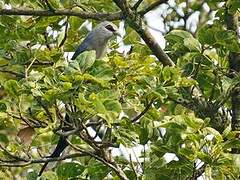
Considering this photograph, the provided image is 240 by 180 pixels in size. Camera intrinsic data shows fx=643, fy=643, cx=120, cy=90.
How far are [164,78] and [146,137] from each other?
424 mm

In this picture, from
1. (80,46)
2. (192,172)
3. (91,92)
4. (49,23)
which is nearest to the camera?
(91,92)

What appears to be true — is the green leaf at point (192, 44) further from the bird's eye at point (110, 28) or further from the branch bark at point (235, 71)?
the bird's eye at point (110, 28)

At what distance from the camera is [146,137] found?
318 centimetres

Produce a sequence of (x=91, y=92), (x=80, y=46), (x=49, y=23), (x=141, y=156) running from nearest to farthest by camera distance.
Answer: (x=91, y=92), (x=141, y=156), (x=49, y=23), (x=80, y=46)

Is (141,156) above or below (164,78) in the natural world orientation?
below

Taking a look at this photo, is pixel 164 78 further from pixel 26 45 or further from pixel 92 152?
pixel 26 45

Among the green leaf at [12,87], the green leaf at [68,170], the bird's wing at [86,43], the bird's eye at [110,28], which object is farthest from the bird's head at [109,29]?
the green leaf at [12,87]

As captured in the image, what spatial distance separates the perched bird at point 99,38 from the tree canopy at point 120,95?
121mm

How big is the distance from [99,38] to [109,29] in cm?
9

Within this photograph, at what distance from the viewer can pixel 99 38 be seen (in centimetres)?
428

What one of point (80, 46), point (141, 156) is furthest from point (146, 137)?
point (80, 46)

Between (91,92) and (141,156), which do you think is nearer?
(91,92)

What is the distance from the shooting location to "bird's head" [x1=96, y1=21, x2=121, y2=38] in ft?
13.9

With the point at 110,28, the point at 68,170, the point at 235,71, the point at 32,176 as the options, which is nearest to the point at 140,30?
the point at 235,71
